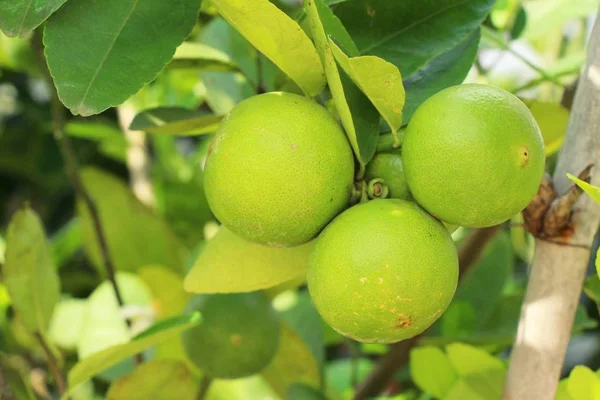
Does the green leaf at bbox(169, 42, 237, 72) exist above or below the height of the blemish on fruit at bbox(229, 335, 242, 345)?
above

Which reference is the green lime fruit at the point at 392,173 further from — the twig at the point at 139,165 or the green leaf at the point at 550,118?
the twig at the point at 139,165

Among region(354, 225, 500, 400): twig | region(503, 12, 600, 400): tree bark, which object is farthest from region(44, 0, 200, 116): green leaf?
region(354, 225, 500, 400): twig

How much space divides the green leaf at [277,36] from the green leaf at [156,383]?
412 millimetres

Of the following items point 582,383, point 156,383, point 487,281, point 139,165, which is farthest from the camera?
point 139,165

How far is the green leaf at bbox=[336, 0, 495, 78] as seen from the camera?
62 cm

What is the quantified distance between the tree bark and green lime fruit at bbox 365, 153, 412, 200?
14 centimetres

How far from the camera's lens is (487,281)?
1.11 meters

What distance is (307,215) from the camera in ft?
1.74

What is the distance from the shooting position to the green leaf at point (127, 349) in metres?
0.67

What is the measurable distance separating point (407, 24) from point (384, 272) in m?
0.23

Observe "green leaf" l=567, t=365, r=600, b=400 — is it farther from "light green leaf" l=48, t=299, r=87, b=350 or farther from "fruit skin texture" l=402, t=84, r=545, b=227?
"light green leaf" l=48, t=299, r=87, b=350

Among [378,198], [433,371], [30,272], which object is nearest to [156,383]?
[30,272]

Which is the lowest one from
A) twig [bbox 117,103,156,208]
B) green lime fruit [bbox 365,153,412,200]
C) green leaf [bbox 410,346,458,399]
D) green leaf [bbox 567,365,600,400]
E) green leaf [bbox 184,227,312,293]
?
twig [bbox 117,103,156,208]

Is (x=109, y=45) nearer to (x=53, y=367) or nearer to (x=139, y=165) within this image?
(x=53, y=367)
